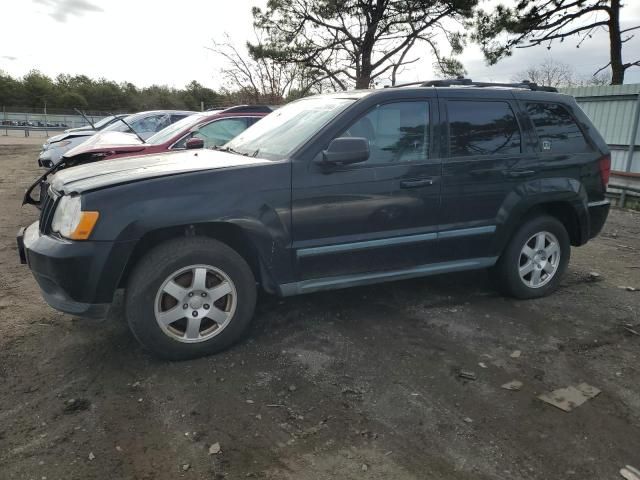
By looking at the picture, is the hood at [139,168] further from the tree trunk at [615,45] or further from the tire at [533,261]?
the tree trunk at [615,45]

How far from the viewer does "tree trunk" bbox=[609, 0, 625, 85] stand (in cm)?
1488

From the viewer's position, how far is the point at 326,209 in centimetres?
361

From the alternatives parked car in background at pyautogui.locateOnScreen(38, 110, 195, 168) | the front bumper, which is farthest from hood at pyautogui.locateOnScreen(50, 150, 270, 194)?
parked car in background at pyautogui.locateOnScreen(38, 110, 195, 168)

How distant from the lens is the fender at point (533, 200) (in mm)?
4332

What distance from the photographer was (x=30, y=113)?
4231 cm

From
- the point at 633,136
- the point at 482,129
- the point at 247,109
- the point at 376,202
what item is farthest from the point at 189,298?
the point at 633,136

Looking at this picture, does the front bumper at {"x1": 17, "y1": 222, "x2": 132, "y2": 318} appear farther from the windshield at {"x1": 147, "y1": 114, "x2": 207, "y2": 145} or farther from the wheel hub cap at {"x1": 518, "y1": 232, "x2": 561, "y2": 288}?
the windshield at {"x1": 147, "y1": 114, "x2": 207, "y2": 145}

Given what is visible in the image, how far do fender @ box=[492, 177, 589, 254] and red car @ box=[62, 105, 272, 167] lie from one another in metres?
3.92

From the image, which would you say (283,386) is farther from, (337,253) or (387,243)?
(387,243)

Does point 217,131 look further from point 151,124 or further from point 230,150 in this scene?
point 151,124

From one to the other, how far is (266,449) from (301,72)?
1922cm

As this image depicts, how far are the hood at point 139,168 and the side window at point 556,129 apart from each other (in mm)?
2538

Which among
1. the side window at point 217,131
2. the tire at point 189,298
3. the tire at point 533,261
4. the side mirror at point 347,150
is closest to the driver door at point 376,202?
the side mirror at point 347,150

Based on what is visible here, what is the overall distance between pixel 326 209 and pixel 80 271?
1.66 m
